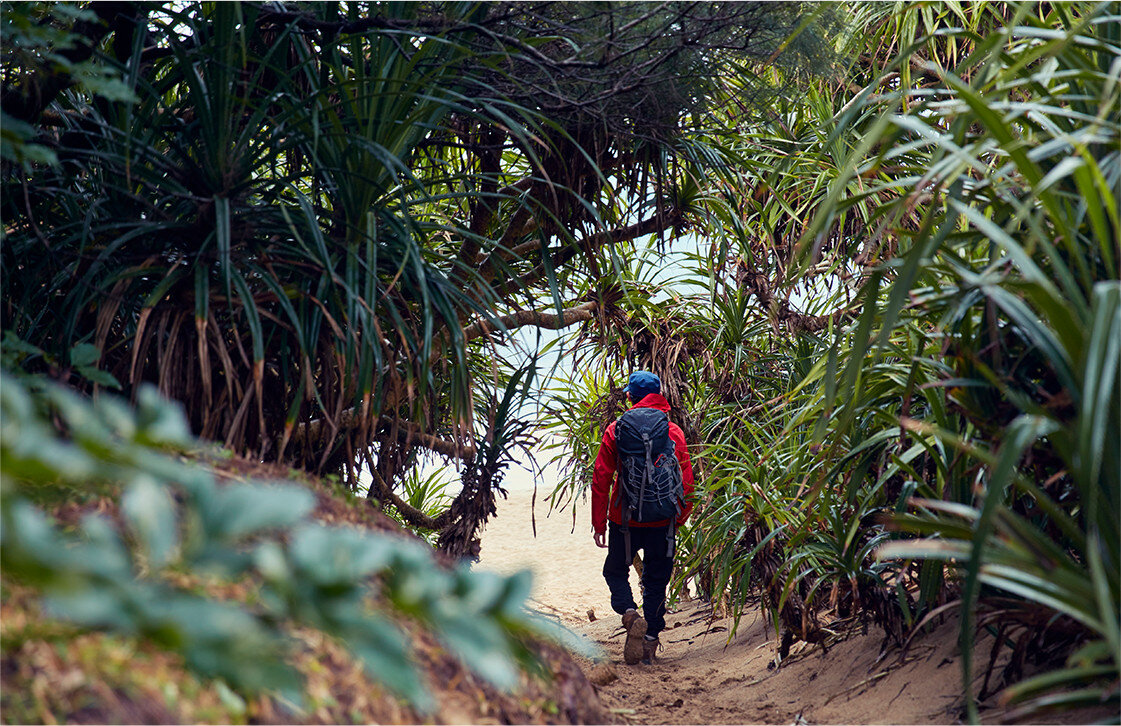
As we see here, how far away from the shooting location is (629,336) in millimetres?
4523

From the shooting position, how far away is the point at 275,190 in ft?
6.94

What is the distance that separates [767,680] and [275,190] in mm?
2310

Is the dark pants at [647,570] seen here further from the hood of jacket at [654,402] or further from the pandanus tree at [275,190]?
the pandanus tree at [275,190]

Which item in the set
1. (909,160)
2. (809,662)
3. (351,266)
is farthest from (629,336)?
(351,266)

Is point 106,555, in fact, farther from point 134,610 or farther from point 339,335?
point 339,335

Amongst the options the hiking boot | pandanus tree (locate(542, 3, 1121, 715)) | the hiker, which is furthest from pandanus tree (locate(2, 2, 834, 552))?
the hiking boot

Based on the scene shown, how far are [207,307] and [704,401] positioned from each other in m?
3.25

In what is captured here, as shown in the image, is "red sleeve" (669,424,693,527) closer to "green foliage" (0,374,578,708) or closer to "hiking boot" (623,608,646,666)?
"hiking boot" (623,608,646,666)

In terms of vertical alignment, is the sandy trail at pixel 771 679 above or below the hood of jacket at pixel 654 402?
below

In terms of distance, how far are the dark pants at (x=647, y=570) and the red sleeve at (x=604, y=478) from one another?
0.26 ft

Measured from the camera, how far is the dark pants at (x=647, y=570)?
12.6 feet

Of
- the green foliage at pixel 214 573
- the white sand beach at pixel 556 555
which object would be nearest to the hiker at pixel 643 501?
the white sand beach at pixel 556 555

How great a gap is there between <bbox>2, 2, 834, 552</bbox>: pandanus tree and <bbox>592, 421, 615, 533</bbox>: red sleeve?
4.56 ft

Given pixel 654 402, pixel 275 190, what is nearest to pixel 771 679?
pixel 654 402
